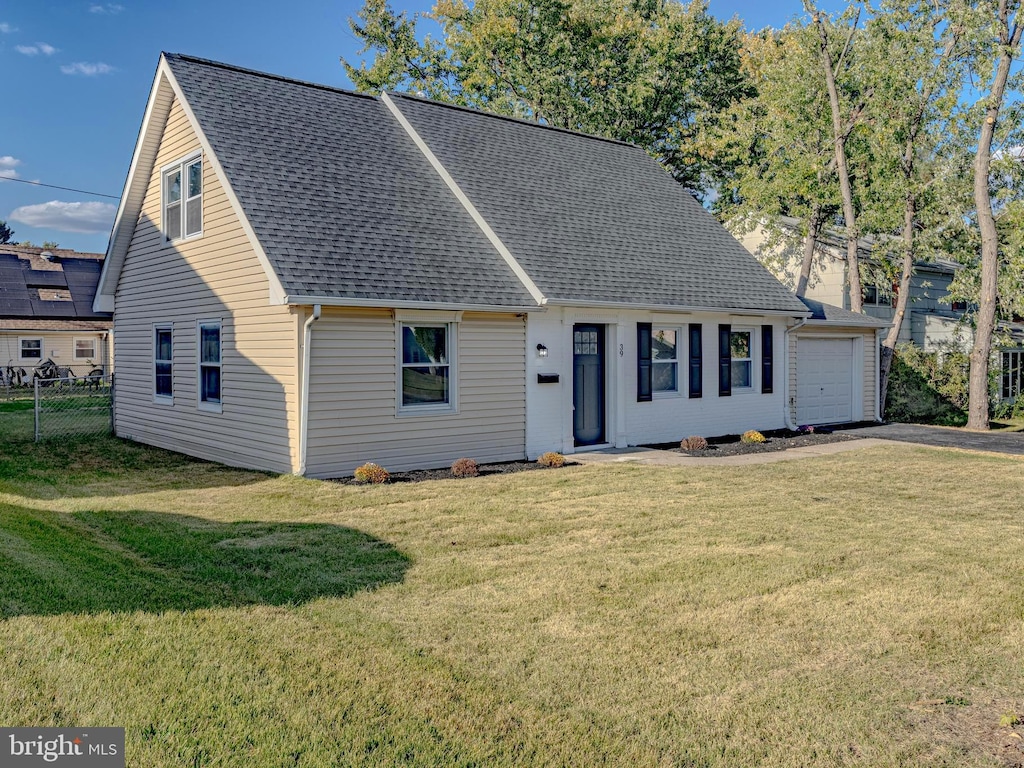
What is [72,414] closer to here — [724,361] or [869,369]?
[724,361]

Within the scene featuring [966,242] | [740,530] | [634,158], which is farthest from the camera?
[966,242]

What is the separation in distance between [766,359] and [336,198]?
9.85m

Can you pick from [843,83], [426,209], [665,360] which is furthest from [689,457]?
[843,83]

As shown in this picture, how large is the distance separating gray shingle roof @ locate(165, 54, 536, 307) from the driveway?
916 cm

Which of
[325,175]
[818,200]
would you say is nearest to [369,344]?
[325,175]

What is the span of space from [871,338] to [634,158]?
770cm

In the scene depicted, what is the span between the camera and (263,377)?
11461 millimetres

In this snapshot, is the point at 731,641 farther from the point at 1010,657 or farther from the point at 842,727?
the point at 1010,657

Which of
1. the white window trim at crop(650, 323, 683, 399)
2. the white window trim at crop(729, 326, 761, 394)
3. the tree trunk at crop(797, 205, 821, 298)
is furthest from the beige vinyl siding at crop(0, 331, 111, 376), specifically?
the tree trunk at crop(797, 205, 821, 298)

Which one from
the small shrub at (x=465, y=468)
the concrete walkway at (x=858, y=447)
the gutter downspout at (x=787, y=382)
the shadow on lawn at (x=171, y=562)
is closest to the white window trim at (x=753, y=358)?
the gutter downspout at (x=787, y=382)

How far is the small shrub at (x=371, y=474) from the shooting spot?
10.5 meters

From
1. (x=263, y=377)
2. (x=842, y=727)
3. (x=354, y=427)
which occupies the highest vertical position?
(x=263, y=377)

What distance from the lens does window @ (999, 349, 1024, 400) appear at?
2433 cm

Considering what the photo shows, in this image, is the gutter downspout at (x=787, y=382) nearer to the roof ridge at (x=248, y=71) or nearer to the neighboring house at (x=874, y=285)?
the neighboring house at (x=874, y=285)
